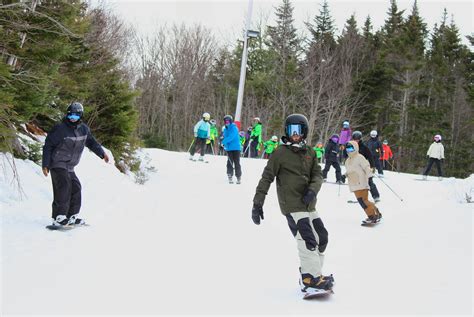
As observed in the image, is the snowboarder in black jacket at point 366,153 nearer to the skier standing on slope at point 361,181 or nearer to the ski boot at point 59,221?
the skier standing on slope at point 361,181

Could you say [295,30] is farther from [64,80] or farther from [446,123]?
[64,80]

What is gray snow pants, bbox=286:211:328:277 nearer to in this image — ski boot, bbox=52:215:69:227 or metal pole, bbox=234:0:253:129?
ski boot, bbox=52:215:69:227

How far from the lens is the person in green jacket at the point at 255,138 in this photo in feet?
64.2

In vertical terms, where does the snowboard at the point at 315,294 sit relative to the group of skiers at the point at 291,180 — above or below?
below

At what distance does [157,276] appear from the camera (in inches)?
179

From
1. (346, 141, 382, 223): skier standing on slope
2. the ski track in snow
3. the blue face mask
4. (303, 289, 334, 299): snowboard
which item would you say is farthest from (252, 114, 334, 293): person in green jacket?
(346, 141, 382, 223): skier standing on slope

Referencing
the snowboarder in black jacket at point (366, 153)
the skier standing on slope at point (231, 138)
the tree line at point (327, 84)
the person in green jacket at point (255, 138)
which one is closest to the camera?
the snowboarder in black jacket at point (366, 153)

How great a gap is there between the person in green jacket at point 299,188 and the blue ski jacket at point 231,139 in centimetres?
763

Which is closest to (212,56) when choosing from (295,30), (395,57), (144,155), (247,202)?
(295,30)

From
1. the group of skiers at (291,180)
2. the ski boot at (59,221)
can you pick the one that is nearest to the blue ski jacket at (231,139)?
the group of skiers at (291,180)

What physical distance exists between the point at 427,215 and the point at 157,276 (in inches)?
228

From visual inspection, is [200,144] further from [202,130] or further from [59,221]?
[59,221]

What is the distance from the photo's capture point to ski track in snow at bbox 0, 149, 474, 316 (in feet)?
12.9

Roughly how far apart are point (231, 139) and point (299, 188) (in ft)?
25.7
